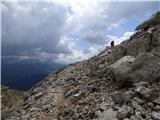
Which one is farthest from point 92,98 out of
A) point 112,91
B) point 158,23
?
point 158,23

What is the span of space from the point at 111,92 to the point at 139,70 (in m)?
2.48

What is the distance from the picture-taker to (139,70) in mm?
25172

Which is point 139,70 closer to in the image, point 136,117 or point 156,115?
point 156,115

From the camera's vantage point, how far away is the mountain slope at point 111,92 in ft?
71.6

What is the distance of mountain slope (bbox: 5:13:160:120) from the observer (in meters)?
21.8

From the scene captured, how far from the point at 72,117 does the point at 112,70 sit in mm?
5049

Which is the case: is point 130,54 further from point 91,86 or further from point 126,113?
point 126,113

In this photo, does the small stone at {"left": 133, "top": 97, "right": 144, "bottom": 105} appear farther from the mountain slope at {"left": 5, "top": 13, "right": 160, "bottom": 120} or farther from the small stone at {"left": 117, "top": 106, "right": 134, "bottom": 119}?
the small stone at {"left": 117, "top": 106, "right": 134, "bottom": 119}

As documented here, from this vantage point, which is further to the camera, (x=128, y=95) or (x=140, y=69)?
(x=140, y=69)

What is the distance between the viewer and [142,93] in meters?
22.4

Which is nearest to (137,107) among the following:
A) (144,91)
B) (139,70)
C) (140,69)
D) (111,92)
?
(144,91)

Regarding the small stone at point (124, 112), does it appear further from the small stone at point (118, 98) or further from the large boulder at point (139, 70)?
the large boulder at point (139, 70)

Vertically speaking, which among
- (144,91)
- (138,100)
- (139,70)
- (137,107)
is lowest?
(137,107)

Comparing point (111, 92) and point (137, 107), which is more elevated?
point (111, 92)
